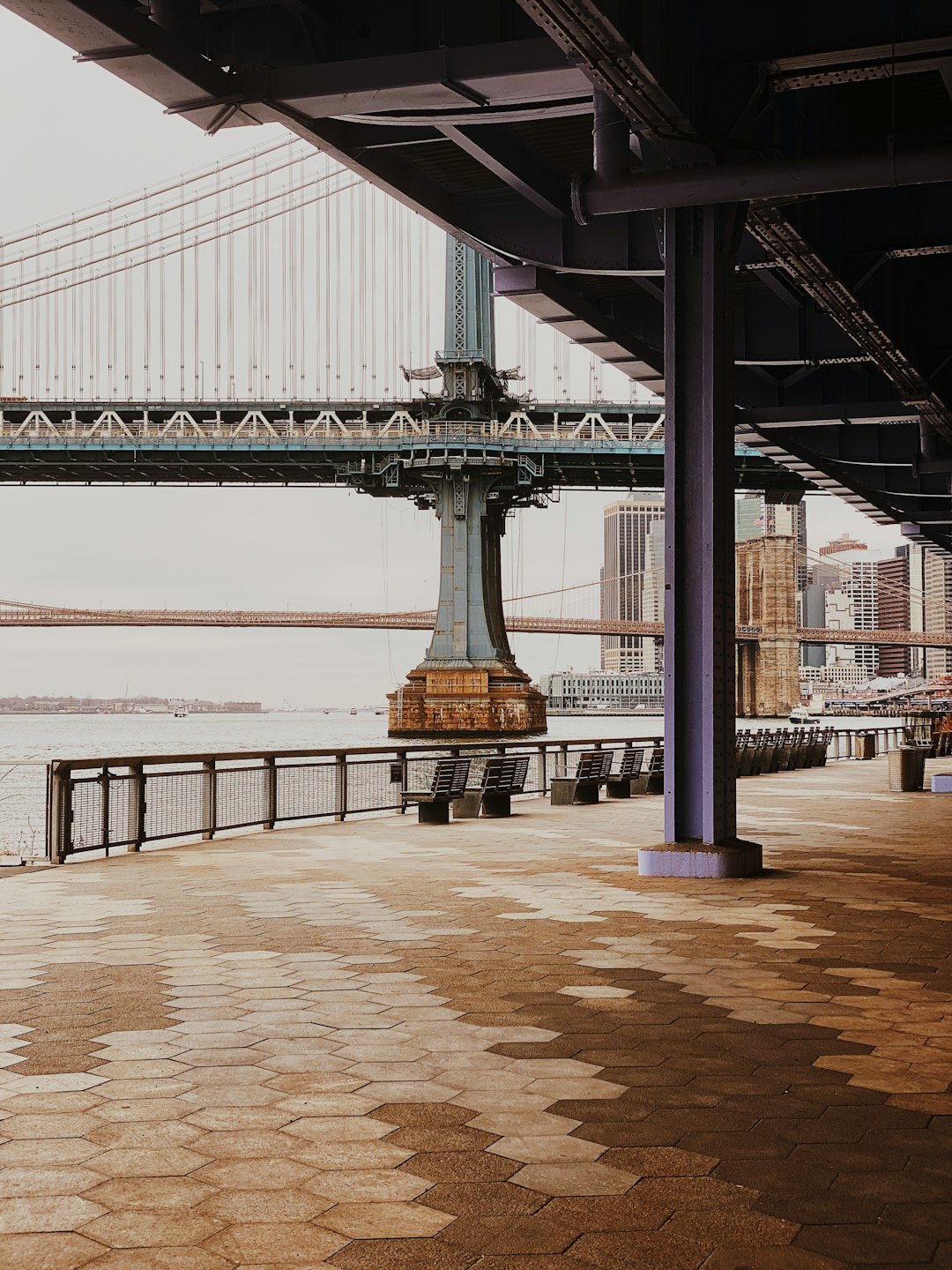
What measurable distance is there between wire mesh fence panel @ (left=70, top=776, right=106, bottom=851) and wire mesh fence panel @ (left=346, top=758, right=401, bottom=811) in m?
5.03

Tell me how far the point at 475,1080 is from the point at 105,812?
787 centimetres

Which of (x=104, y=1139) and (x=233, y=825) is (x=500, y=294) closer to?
(x=233, y=825)

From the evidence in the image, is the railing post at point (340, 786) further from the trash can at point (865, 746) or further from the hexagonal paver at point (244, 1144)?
the trash can at point (865, 746)

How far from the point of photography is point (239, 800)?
14570mm

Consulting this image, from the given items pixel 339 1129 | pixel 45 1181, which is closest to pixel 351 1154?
pixel 339 1129

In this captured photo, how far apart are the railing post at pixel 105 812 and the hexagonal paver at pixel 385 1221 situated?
878 cm

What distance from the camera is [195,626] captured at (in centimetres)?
7800

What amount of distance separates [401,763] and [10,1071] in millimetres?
12822

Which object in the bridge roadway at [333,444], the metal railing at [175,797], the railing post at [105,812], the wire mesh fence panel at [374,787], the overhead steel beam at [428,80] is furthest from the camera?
the bridge roadway at [333,444]

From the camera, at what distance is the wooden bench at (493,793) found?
16.9 meters

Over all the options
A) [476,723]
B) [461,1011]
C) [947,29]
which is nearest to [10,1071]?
[461,1011]

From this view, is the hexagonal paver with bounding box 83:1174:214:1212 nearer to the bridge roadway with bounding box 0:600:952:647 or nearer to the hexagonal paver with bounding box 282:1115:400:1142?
the hexagonal paver with bounding box 282:1115:400:1142

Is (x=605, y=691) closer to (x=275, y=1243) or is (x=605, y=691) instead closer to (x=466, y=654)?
(x=466, y=654)

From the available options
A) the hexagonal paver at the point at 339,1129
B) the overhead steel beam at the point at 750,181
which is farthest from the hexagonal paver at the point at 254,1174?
the overhead steel beam at the point at 750,181
